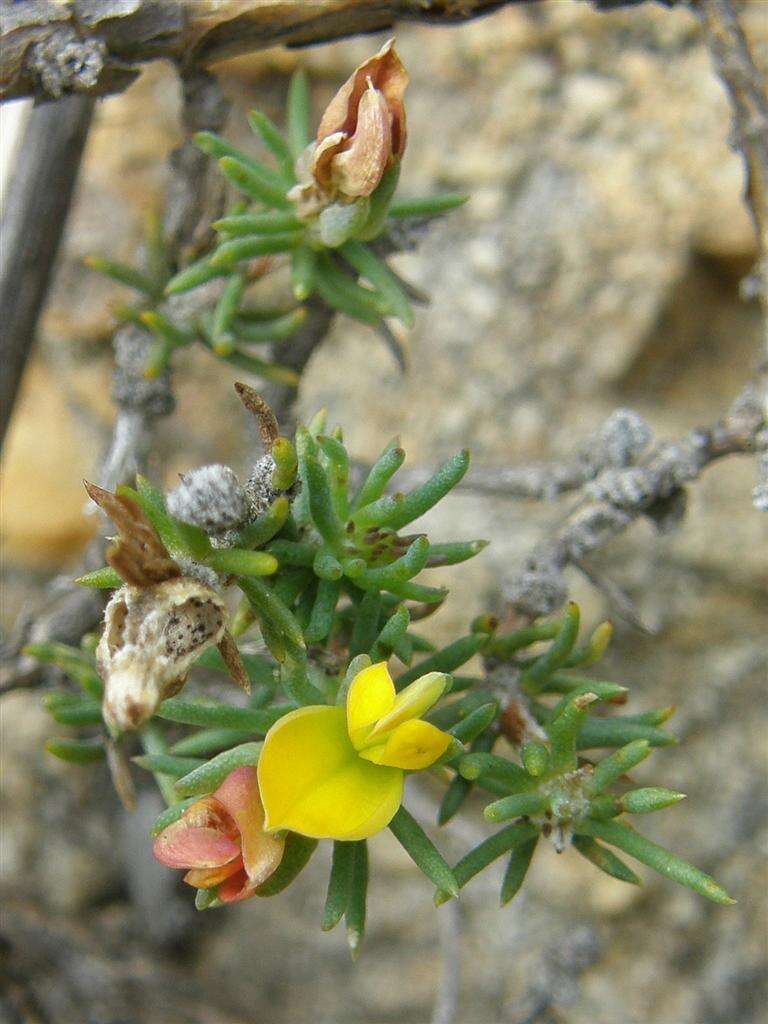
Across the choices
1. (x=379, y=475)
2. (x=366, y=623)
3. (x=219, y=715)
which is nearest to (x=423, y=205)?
(x=379, y=475)

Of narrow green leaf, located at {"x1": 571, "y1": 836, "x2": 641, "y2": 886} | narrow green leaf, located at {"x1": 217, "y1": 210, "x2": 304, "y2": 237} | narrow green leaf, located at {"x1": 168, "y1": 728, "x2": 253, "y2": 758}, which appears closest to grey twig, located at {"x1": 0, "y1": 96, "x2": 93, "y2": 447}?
narrow green leaf, located at {"x1": 217, "y1": 210, "x2": 304, "y2": 237}

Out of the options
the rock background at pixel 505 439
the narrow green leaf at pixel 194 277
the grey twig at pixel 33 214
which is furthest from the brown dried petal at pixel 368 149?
the rock background at pixel 505 439

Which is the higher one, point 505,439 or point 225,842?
point 225,842

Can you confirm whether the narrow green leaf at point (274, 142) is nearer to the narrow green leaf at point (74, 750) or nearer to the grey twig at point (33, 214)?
the grey twig at point (33, 214)

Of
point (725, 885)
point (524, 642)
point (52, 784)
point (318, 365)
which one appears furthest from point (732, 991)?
point (318, 365)

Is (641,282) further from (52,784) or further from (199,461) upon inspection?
(52,784)

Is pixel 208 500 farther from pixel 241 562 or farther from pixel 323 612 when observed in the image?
pixel 323 612
